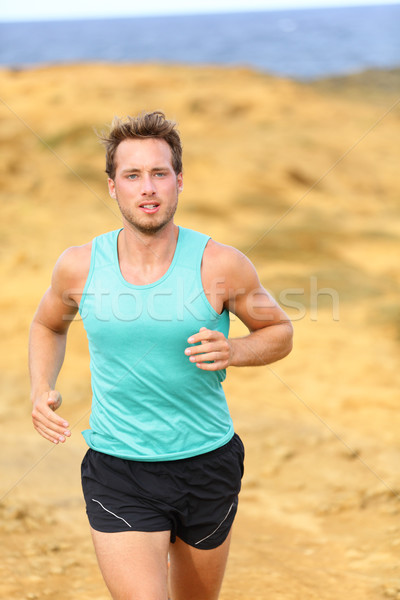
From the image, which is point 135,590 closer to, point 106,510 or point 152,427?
point 106,510

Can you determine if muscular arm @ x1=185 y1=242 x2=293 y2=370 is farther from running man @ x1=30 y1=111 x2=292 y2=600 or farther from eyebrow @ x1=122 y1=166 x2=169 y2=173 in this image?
eyebrow @ x1=122 y1=166 x2=169 y2=173

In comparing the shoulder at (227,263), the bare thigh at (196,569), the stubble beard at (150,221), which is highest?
the stubble beard at (150,221)

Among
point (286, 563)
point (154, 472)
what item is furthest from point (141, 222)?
point (286, 563)

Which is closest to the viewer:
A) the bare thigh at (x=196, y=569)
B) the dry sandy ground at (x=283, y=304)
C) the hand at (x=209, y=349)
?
the hand at (x=209, y=349)

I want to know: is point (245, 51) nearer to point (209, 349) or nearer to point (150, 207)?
point (150, 207)

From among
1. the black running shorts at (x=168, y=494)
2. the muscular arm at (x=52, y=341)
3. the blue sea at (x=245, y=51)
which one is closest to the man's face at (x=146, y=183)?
the muscular arm at (x=52, y=341)

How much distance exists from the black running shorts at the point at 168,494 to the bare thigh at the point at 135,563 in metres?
0.03

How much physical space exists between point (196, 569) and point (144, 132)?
5.33 ft

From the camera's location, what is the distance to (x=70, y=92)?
1825 centimetres

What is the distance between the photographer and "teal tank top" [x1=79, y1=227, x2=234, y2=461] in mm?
2430

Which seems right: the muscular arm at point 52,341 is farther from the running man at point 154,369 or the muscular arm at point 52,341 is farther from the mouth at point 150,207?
the mouth at point 150,207

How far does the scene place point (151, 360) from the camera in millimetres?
2461

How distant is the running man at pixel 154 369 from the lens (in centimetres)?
243

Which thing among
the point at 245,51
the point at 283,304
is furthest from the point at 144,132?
the point at 245,51
